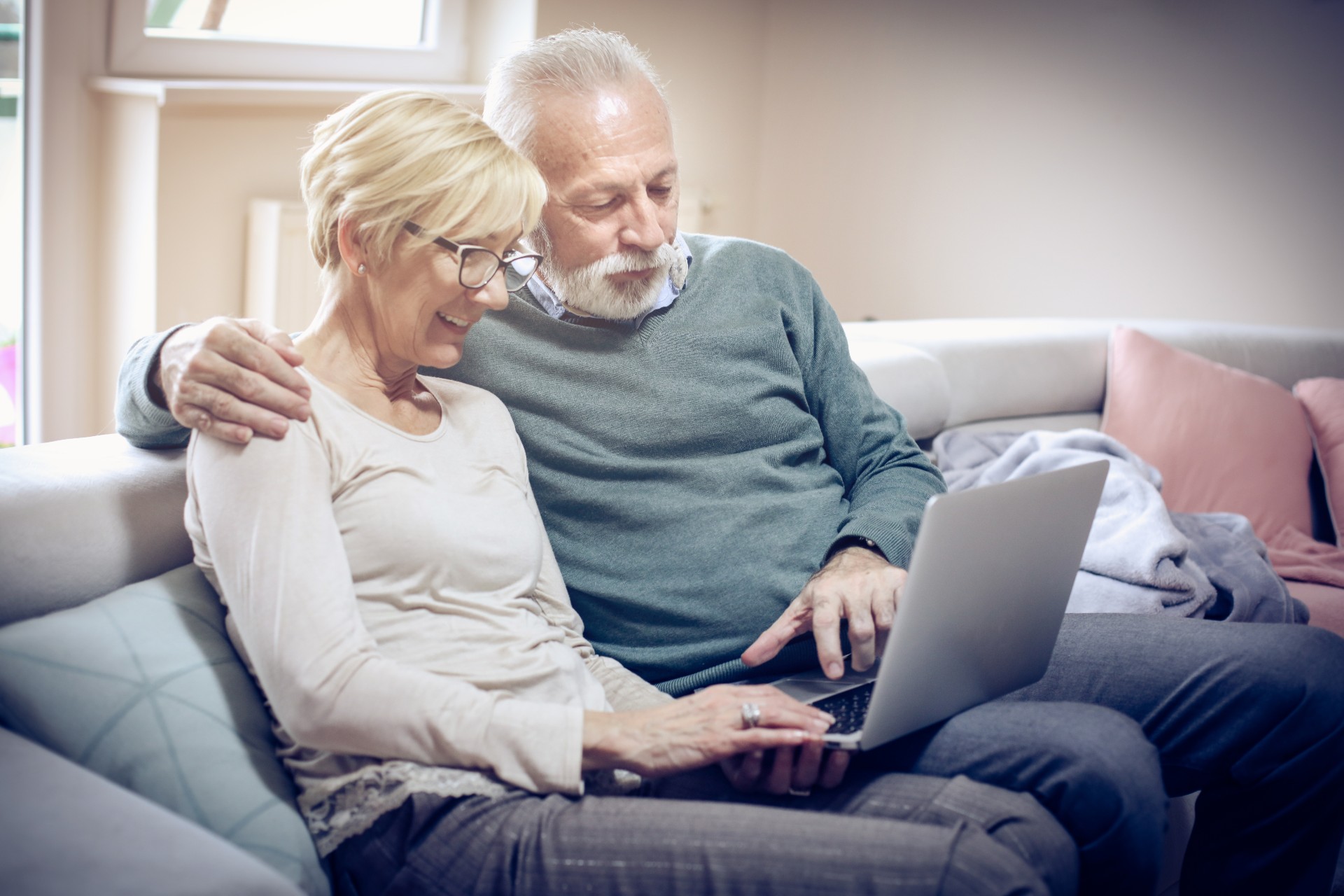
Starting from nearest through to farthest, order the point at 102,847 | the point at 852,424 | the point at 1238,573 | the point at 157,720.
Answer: the point at 102,847, the point at 157,720, the point at 852,424, the point at 1238,573

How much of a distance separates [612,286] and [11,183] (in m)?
1.61

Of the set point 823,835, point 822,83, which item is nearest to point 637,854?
point 823,835

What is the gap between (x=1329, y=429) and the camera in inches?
91.5

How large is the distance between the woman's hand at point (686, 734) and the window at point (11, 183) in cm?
195

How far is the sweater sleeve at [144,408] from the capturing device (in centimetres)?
113

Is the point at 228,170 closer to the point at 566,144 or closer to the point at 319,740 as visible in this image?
the point at 566,144

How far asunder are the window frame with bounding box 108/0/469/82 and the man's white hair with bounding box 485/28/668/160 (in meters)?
1.31

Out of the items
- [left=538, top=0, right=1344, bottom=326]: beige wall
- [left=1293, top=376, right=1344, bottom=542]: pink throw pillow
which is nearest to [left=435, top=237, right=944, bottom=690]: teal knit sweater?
[left=1293, top=376, right=1344, bottom=542]: pink throw pillow

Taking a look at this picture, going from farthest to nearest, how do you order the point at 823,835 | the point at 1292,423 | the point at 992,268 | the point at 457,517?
1. the point at 992,268
2. the point at 1292,423
3. the point at 457,517
4. the point at 823,835

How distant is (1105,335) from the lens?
2525 mm

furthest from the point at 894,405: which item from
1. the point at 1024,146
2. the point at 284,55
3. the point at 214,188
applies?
the point at 1024,146

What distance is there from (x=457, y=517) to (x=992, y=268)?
2.96 metres

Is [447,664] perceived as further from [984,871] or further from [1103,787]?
[1103,787]

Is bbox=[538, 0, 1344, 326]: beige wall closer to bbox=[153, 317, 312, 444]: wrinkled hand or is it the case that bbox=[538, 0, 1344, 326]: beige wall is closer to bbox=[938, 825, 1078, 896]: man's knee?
bbox=[153, 317, 312, 444]: wrinkled hand
